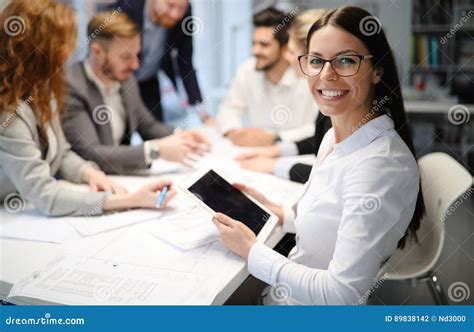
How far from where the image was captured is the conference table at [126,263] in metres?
1.28

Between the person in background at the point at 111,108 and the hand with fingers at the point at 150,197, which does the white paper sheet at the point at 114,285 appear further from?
the person in background at the point at 111,108

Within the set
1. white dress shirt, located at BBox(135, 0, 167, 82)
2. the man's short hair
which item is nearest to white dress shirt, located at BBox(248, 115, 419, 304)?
the man's short hair

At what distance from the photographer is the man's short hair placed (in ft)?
6.32

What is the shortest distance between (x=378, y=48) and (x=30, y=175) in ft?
3.81

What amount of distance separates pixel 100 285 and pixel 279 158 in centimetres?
107

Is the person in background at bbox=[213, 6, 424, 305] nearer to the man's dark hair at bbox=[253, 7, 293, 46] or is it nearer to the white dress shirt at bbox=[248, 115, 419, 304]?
the white dress shirt at bbox=[248, 115, 419, 304]

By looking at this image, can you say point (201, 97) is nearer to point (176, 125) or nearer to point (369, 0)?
point (176, 125)

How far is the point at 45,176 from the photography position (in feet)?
5.40

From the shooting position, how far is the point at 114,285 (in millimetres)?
1321

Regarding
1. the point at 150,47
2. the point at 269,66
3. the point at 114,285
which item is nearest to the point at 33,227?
the point at 114,285

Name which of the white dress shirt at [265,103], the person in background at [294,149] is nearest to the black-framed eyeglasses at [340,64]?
the person in background at [294,149]

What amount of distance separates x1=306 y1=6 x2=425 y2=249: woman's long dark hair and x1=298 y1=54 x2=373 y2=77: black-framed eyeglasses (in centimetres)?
4
